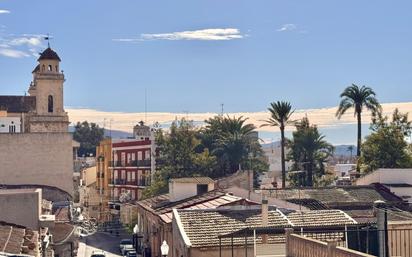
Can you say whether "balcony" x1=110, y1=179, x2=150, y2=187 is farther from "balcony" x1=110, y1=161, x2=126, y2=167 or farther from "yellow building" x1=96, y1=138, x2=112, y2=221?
"yellow building" x1=96, y1=138, x2=112, y2=221

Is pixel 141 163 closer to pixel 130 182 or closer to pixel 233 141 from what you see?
pixel 130 182

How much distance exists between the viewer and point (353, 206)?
45094mm

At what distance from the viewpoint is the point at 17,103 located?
106 m

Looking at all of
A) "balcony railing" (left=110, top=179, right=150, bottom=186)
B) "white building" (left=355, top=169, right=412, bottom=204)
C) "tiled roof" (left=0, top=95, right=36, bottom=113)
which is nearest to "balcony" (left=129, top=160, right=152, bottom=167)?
"balcony railing" (left=110, top=179, right=150, bottom=186)

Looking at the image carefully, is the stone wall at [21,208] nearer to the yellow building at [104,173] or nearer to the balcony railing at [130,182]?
the balcony railing at [130,182]

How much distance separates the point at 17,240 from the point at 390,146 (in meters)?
42.6

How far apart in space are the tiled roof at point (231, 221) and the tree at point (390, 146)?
107ft

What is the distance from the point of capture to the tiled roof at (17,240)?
82.6 ft

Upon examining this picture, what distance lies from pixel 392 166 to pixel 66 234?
3379cm

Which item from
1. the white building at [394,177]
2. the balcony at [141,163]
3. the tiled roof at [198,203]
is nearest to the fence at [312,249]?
the tiled roof at [198,203]

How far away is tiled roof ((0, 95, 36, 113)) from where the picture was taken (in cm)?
10544

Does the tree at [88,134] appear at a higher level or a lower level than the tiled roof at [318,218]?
higher

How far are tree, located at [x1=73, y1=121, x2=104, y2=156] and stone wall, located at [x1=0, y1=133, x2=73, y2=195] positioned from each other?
3548 inches

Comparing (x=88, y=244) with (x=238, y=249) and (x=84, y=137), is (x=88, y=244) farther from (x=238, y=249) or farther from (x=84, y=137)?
(x=84, y=137)
